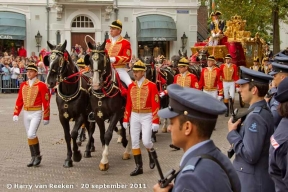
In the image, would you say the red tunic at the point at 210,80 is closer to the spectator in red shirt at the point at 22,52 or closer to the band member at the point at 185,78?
the band member at the point at 185,78

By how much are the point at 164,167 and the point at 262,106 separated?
17.1 ft

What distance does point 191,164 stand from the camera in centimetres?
288

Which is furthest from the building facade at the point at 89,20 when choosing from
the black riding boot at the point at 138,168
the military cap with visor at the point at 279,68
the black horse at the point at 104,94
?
the military cap with visor at the point at 279,68

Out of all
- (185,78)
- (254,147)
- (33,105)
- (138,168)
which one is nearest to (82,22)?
(185,78)

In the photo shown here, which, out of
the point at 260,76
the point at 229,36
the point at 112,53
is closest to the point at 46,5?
the point at 229,36

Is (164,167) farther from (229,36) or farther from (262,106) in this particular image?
(229,36)

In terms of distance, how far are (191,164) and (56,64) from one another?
6931 millimetres

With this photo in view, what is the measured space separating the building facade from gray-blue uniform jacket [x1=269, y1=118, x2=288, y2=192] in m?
27.5

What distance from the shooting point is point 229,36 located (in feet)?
67.7

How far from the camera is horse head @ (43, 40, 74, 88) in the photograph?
941 centimetres

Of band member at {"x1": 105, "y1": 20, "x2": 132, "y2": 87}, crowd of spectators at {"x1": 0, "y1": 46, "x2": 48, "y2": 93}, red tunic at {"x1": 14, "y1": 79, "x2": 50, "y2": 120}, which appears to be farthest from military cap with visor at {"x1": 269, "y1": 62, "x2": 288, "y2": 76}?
crowd of spectators at {"x1": 0, "y1": 46, "x2": 48, "y2": 93}

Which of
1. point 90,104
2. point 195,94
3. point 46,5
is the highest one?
point 46,5

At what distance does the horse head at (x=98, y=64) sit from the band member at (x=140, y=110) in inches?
22.9

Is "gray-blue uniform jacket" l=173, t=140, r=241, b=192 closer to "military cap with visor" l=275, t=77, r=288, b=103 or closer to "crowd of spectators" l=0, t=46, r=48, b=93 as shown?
"military cap with visor" l=275, t=77, r=288, b=103
